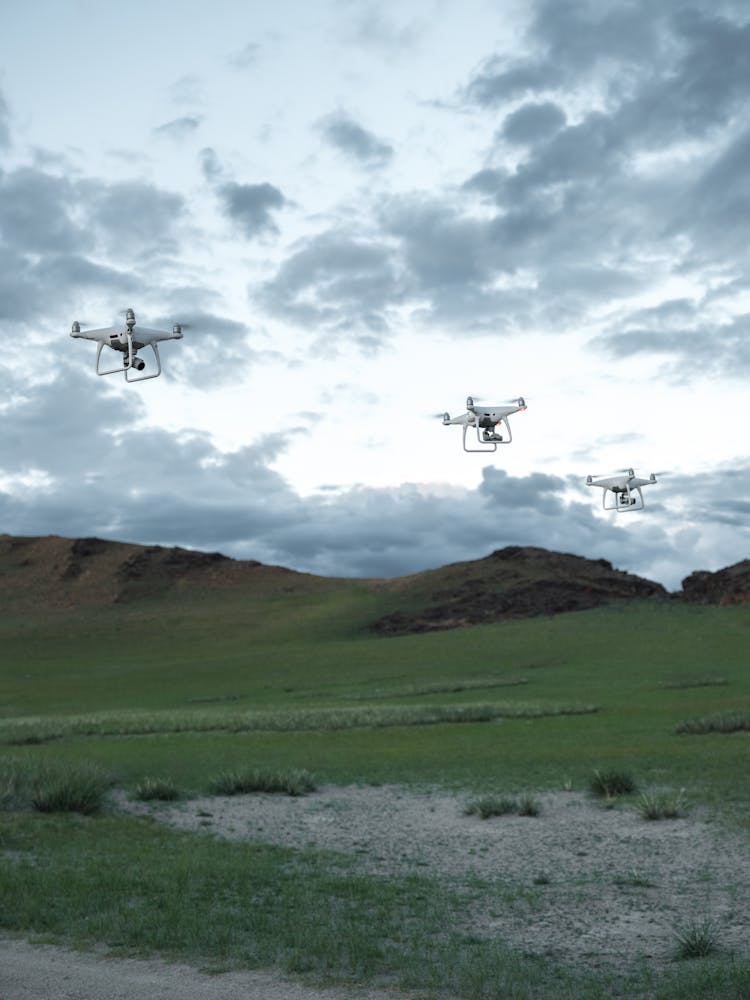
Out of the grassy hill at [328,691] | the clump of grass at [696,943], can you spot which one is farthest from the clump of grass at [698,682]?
the clump of grass at [696,943]

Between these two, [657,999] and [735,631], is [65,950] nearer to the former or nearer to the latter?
[657,999]

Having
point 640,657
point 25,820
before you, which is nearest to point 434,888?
point 25,820

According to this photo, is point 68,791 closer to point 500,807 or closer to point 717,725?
point 500,807

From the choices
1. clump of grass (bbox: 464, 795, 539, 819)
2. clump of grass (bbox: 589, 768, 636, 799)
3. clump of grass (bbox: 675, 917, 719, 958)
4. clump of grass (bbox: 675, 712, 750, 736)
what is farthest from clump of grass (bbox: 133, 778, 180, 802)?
clump of grass (bbox: 675, 712, 750, 736)

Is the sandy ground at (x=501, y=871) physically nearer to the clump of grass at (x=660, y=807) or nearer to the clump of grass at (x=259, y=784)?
the clump of grass at (x=660, y=807)

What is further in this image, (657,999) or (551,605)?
(551,605)

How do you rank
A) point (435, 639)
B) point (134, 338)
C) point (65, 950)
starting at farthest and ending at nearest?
point (435, 639) < point (134, 338) < point (65, 950)

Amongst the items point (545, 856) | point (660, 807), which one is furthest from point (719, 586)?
point (545, 856)
